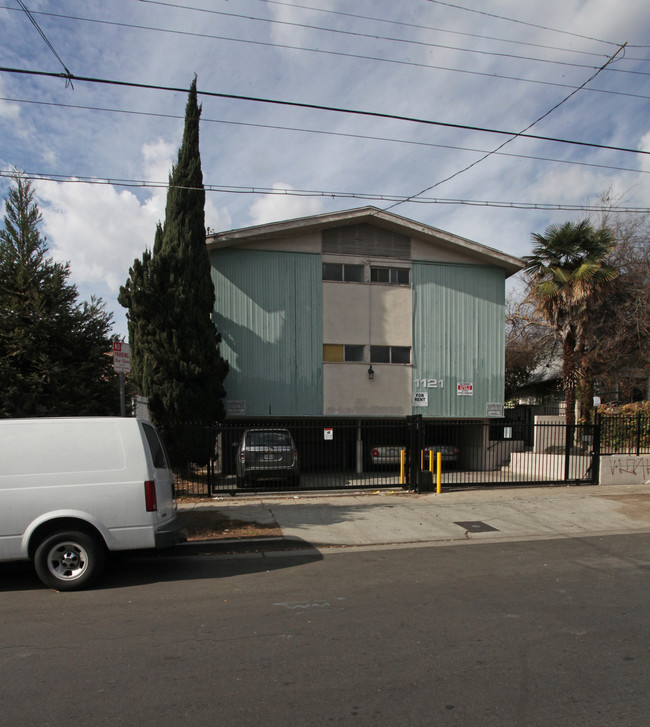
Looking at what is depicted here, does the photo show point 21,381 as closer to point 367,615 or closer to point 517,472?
point 367,615

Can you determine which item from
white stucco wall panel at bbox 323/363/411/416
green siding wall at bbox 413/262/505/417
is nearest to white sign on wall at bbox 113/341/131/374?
white stucco wall panel at bbox 323/363/411/416

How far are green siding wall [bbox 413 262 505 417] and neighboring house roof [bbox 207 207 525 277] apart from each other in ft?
2.19

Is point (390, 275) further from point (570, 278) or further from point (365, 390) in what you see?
point (570, 278)

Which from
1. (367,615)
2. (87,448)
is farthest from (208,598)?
(87,448)

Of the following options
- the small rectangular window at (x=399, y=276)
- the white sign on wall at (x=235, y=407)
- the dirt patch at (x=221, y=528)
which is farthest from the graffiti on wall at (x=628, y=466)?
the white sign on wall at (x=235, y=407)

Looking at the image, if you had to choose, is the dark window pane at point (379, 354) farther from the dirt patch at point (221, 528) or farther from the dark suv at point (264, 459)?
the dirt patch at point (221, 528)

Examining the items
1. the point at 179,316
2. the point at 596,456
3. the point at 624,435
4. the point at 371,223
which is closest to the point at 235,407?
the point at 179,316

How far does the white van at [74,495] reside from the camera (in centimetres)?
591

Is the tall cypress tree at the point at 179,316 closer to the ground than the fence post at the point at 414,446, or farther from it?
farther from it

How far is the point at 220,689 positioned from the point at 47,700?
111cm

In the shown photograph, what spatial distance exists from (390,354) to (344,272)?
3087 millimetres

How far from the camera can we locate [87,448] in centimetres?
618

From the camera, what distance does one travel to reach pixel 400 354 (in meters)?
18.0

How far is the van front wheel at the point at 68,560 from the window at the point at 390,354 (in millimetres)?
12562
